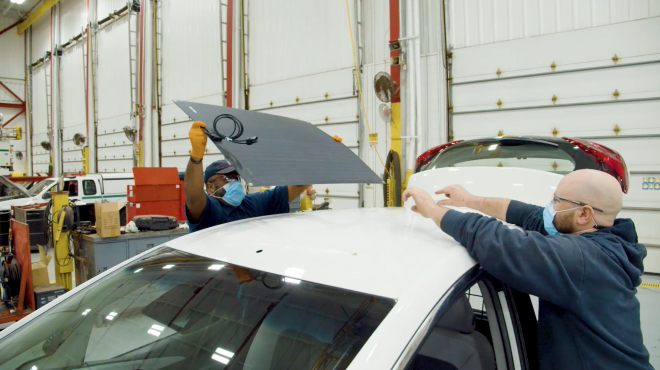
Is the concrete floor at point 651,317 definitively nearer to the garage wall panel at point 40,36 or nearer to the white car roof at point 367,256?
the white car roof at point 367,256

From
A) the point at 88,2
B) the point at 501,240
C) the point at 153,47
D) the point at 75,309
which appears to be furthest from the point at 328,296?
the point at 88,2

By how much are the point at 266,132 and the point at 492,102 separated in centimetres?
490

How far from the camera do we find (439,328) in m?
1.46

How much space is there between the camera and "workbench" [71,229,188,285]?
4449mm

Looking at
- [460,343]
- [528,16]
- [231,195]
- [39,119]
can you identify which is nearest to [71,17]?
[39,119]

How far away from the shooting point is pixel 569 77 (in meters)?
5.18

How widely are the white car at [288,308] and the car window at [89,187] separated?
359 inches

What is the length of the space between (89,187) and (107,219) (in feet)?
19.3

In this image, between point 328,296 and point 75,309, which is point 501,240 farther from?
point 75,309

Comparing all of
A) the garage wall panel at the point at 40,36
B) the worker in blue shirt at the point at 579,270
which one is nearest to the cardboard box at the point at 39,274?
the worker in blue shirt at the point at 579,270

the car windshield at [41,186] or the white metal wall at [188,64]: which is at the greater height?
the white metal wall at [188,64]

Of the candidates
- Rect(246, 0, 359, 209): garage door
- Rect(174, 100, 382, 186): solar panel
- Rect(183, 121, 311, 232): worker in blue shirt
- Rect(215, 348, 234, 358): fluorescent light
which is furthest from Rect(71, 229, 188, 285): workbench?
Rect(215, 348, 234, 358): fluorescent light

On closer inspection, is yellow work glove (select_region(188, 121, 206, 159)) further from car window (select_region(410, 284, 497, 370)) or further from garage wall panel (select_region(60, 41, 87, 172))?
garage wall panel (select_region(60, 41, 87, 172))

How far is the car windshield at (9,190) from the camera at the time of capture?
7.97 m
